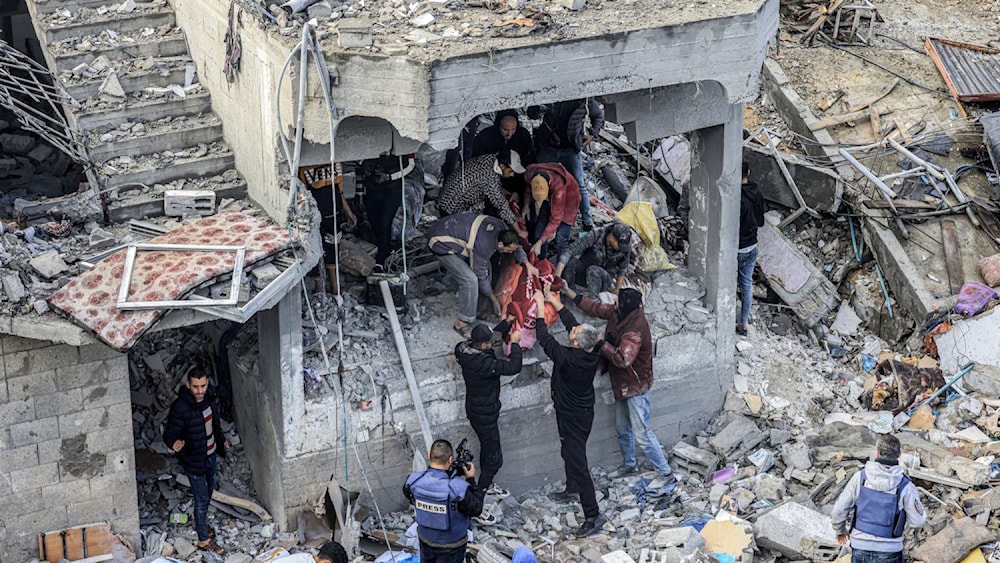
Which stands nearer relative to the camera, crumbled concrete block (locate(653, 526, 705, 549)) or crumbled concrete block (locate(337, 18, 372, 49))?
crumbled concrete block (locate(337, 18, 372, 49))

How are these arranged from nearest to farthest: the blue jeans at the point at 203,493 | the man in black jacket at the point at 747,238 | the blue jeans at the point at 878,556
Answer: the blue jeans at the point at 878,556 → the blue jeans at the point at 203,493 → the man in black jacket at the point at 747,238

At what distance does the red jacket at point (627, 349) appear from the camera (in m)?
11.5

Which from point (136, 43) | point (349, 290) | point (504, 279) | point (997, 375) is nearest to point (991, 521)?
point (997, 375)

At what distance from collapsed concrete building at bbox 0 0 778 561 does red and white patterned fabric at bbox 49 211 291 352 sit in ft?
0.56

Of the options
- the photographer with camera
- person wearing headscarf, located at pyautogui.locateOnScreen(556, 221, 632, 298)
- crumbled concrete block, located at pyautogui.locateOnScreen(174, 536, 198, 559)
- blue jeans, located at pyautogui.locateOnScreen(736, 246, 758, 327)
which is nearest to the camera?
the photographer with camera

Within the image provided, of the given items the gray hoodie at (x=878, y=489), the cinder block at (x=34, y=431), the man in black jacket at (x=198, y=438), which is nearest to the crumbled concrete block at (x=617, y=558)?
the gray hoodie at (x=878, y=489)

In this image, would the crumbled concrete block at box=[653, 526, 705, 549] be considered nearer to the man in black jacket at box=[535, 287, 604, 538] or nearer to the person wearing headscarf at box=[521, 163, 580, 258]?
the man in black jacket at box=[535, 287, 604, 538]

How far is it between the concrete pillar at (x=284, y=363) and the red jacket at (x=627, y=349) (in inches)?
104

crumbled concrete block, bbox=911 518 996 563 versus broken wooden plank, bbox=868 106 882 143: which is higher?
broken wooden plank, bbox=868 106 882 143

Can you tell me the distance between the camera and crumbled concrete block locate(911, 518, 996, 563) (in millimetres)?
10055

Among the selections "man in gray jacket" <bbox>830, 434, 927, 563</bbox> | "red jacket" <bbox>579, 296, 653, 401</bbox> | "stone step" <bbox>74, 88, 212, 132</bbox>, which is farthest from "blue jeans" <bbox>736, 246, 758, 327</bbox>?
"stone step" <bbox>74, 88, 212, 132</bbox>

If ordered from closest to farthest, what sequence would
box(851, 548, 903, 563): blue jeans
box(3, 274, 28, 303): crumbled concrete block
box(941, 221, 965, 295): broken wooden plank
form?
box(851, 548, 903, 563): blue jeans < box(3, 274, 28, 303): crumbled concrete block < box(941, 221, 965, 295): broken wooden plank

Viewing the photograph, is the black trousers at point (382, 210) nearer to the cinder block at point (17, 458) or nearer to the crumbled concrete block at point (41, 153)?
the cinder block at point (17, 458)

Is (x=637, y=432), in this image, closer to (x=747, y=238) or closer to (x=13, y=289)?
(x=747, y=238)
